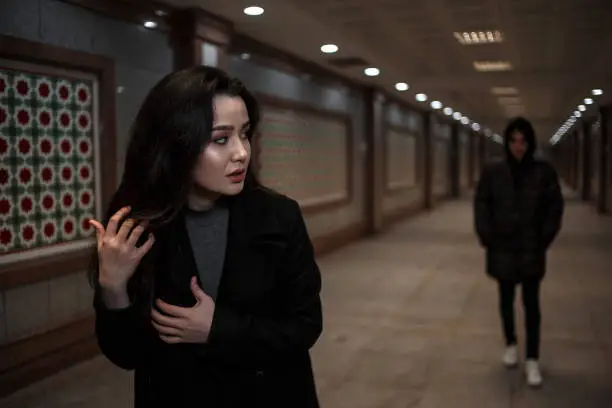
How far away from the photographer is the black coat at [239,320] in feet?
4.22

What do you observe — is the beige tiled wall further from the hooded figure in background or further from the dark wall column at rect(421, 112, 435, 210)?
the dark wall column at rect(421, 112, 435, 210)

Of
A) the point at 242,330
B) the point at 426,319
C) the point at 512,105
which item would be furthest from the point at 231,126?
the point at 512,105

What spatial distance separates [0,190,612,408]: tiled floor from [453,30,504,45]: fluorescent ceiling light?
9.25 feet

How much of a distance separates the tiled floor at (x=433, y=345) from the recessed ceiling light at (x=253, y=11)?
2.86 meters

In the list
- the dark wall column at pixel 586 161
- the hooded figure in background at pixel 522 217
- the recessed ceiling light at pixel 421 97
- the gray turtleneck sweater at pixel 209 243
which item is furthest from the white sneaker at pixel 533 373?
the dark wall column at pixel 586 161

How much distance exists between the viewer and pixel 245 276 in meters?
1.31

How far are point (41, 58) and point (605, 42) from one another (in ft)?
21.0

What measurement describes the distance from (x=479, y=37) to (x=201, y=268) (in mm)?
6904

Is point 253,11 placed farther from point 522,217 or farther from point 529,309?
point 529,309

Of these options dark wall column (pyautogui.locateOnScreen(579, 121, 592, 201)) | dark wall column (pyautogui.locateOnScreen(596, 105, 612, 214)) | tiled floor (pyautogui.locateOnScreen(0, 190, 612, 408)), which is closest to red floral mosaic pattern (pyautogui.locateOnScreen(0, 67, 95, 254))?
tiled floor (pyautogui.locateOnScreen(0, 190, 612, 408))

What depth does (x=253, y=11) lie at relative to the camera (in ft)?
19.8

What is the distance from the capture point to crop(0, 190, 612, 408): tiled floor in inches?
152

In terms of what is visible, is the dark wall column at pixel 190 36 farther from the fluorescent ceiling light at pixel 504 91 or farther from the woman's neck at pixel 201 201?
the fluorescent ceiling light at pixel 504 91

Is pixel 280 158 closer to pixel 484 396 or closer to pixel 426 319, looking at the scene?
pixel 426 319
